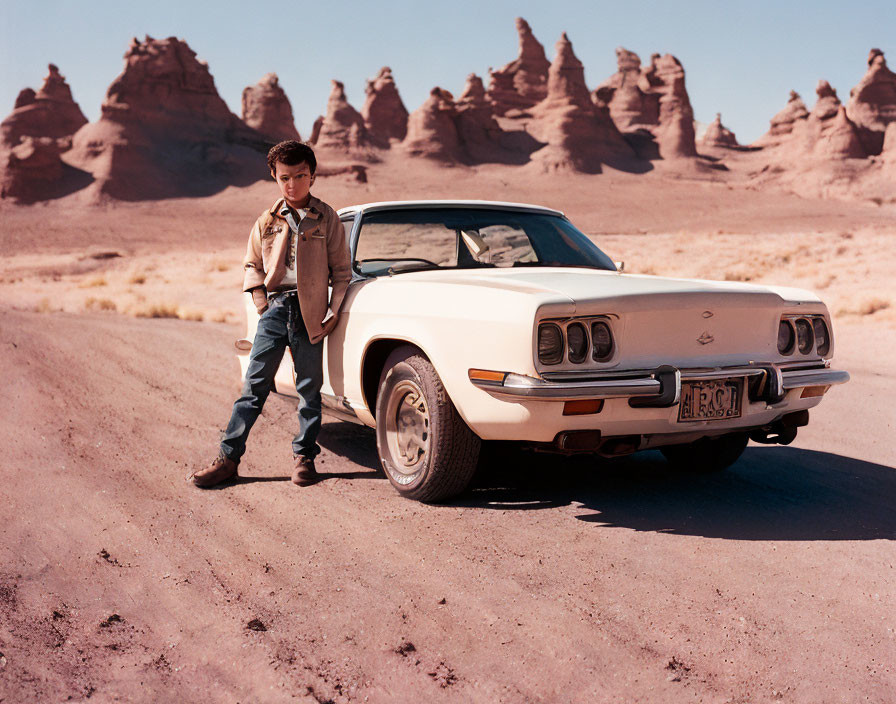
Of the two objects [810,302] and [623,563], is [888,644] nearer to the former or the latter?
[623,563]

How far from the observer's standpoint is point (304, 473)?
4465 mm

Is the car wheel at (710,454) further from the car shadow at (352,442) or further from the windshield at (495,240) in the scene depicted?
the car shadow at (352,442)

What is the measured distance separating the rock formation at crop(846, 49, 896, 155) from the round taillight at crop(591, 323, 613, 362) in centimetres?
9684

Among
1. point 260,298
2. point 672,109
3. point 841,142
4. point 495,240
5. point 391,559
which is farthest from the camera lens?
A: point 672,109

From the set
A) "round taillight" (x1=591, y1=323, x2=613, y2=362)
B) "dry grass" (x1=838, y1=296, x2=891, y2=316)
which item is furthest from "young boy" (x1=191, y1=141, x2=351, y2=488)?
"dry grass" (x1=838, y1=296, x2=891, y2=316)

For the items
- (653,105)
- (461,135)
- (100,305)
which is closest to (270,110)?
(461,135)

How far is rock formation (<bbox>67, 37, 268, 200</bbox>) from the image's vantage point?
220 ft

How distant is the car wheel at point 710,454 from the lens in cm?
478

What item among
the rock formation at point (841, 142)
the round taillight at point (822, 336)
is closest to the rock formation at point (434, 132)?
the rock formation at point (841, 142)

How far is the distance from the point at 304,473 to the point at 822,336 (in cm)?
293

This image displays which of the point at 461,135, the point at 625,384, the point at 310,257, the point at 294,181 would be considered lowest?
the point at 625,384

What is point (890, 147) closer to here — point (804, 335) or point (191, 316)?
point (191, 316)

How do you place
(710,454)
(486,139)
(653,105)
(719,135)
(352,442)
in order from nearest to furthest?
(710,454) < (352,442) < (486,139) < (653,105) < (719,135)

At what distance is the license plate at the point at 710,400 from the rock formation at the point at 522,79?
95.7 meters
